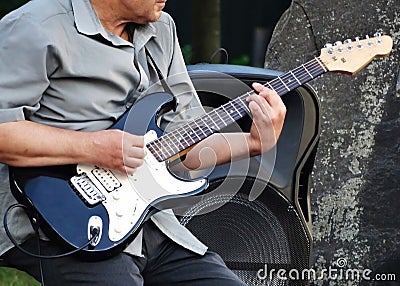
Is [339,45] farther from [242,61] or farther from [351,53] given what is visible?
[242,61]

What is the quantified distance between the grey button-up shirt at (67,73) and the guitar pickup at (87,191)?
0.14 meters

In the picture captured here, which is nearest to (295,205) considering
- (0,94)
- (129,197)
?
(129,197)

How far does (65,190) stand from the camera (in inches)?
102

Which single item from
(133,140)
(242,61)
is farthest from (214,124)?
(242,61)

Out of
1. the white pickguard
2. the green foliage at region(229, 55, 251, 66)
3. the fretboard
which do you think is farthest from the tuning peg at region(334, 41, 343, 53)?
the green foliage at region(229, 55, 251, 66)

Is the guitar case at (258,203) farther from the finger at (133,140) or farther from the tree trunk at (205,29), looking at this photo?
the tree trunk at (205,29)

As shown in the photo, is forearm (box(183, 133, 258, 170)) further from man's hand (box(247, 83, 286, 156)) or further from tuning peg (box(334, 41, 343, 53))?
tuning peg (box(334, 41, 343, 53))

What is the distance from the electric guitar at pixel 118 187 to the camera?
2.54 meters

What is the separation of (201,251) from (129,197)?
265 mm

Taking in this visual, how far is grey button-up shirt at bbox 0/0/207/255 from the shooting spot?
8.34ft

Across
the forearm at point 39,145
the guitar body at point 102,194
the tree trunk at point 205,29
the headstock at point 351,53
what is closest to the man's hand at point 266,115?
the guitar body at point 102,194

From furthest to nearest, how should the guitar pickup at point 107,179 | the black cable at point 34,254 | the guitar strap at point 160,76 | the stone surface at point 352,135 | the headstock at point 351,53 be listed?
the stone surface at point 352,135, the headstock at point 351,53, the guitar strap at point 160,76, the guitar pickup at point 107,179, the black cable at point 34,254

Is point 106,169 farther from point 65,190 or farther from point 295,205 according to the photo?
point 295,205

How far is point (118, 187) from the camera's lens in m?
2.62
